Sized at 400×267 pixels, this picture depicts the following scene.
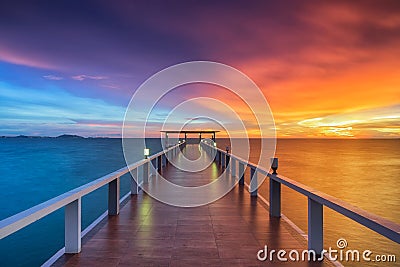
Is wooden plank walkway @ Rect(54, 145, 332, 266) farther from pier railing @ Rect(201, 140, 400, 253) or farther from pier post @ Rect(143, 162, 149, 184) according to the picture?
pier post @ Rect(143, 162, 149, 184)

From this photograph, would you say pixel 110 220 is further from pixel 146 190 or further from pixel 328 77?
pixel 328 77

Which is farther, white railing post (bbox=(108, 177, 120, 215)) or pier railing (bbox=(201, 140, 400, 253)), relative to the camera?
white railing post (bbox=(108, 177, 120, 215))

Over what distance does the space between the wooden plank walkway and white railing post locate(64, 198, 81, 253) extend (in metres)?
0.10

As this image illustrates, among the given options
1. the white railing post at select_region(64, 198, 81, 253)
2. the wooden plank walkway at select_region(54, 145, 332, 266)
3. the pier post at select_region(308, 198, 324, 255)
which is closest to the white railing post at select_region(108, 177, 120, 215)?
the wooden plank walkway at select_region(54, 145, 332, 266)

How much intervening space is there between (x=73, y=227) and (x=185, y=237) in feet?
4.19

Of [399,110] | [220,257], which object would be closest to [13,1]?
[220,257]

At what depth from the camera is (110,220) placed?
406 centimetres

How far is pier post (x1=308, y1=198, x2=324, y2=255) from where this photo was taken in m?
2.81

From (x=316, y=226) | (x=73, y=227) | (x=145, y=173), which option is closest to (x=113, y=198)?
(x=73, y=227)

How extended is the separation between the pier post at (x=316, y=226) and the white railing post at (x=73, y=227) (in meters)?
2.34

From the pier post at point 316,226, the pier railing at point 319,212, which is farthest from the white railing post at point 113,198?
the pier post at point 316,226

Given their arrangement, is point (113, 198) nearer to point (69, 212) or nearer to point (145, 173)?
point (69, 212)

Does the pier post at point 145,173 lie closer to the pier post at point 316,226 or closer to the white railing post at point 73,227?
the white railing post at point 73,227

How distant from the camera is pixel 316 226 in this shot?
9.31 ft
